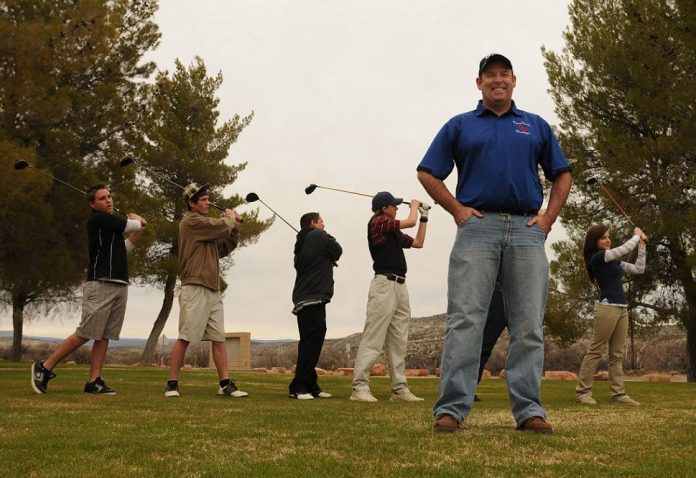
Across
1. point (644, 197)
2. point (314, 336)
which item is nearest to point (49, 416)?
point (314, 336)

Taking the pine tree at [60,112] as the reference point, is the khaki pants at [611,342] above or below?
below

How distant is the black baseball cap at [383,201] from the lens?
24.9 feet

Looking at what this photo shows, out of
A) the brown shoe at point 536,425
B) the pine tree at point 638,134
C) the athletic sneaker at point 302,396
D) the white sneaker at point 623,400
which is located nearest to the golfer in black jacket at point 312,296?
the athletic sneaker at point 302,396

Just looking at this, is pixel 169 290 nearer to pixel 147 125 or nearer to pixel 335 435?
pixel 147 125

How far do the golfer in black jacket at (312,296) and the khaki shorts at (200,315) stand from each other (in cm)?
91

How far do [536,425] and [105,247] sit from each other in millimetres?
4553

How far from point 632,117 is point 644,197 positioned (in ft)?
6.84

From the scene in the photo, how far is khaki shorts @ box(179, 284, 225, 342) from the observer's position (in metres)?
7.20

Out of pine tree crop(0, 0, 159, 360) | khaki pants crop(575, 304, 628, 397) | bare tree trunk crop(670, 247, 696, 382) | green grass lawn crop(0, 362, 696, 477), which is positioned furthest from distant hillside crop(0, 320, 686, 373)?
green grass lawn crop(0, 362, 696, 477)

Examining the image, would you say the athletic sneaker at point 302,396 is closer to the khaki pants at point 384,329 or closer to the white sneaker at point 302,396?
the white sneaker at point 302,396

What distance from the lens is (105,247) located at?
7371 mm

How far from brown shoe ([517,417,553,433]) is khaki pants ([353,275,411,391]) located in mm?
3231

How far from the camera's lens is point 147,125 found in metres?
22.8

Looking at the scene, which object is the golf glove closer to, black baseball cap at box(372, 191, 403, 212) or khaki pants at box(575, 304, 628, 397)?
black baseball cap at box(372, 191, 403, 212)
